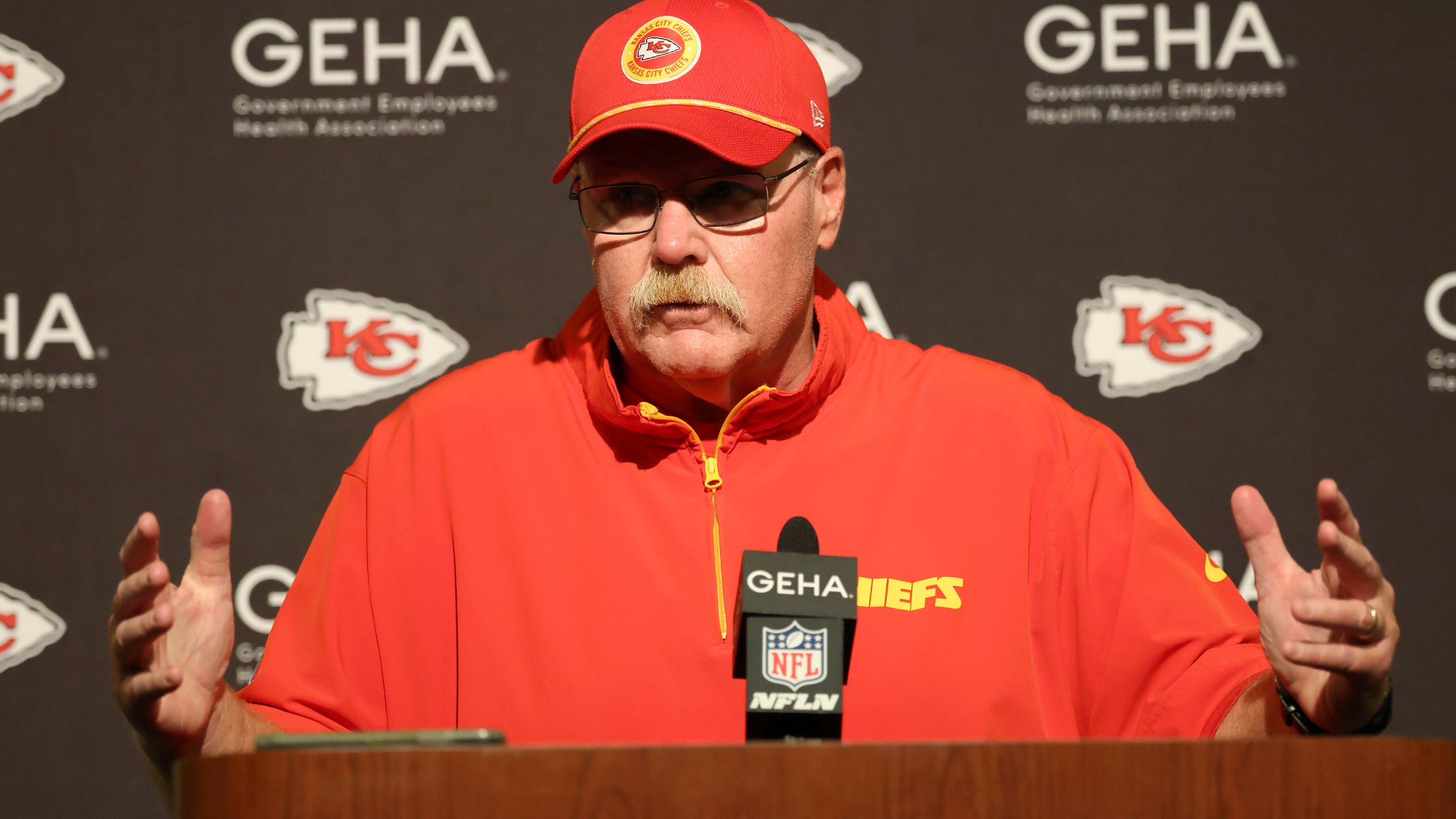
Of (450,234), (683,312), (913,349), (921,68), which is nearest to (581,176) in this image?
(683,312)

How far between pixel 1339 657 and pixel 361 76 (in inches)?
72.0

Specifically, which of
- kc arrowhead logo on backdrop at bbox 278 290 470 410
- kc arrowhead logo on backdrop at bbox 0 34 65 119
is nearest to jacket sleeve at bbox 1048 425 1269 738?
kc arrowhead logo on backdrop at bbox 278 290 470 410

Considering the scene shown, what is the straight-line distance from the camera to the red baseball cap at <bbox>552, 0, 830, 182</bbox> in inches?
57.9

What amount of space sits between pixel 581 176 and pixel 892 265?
0.79 meters

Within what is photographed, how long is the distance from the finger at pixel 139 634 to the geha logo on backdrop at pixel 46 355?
1.27m

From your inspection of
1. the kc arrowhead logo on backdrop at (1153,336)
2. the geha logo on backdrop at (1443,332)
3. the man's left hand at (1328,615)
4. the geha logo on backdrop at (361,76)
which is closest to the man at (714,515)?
the man's left hand at (1328,615)

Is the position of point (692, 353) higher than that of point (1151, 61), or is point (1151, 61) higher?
point (1151, 61)

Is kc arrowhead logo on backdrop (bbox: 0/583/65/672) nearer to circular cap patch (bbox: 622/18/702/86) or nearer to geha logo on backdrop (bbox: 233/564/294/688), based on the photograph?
geha logo on backdrop (bbox: 233/564/294/688)

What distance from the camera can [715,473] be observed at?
1521mm

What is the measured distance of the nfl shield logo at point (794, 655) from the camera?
100 cm

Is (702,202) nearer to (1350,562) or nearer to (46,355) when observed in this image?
(1350,562)

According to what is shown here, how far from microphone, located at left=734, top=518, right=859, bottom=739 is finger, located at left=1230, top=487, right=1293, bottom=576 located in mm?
355

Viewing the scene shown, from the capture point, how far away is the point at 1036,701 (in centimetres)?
149

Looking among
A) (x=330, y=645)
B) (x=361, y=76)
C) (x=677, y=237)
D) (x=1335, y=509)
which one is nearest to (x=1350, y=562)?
(x=1335, y=509)
